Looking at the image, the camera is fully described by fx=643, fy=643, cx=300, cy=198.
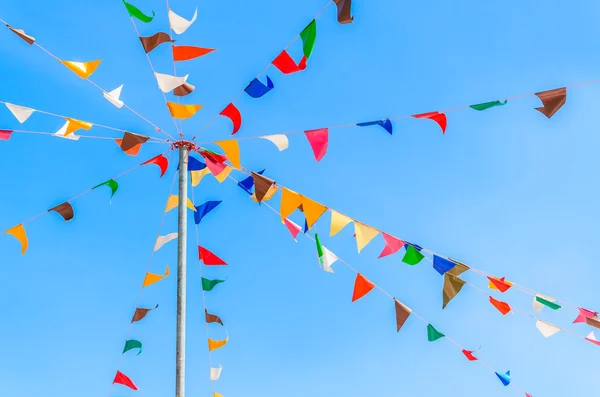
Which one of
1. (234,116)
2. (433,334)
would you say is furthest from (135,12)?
(433,334)

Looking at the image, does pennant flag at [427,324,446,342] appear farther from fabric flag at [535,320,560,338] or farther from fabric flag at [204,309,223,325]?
fabric flag at [204,309,223,325]

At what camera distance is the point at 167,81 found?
6.20 metres

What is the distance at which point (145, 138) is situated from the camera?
662 centimetres

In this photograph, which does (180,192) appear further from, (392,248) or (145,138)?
(392,248)

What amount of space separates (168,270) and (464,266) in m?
3.59

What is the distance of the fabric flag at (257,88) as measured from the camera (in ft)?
22.3

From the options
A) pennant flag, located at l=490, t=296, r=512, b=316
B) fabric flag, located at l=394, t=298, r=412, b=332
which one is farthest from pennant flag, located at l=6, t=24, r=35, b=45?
pennant flag, located at l=490, t=296, r=512, b=316

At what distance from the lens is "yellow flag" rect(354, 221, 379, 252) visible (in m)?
7.11

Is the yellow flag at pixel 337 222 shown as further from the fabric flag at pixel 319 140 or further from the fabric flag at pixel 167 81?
the fabric flag at pixel 167 81

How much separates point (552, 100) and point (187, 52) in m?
3.66

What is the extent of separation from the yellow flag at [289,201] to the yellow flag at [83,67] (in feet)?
7.60

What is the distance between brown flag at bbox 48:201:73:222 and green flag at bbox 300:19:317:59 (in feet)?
11.3

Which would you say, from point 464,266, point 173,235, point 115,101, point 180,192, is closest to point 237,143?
point 180,192


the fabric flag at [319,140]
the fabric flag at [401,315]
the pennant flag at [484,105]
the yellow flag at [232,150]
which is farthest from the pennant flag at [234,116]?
the fabric flag at [401,315]
